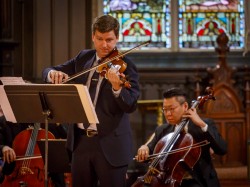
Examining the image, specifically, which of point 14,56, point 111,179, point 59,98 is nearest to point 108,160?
point 111,179

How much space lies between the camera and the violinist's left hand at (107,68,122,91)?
319 centimetres

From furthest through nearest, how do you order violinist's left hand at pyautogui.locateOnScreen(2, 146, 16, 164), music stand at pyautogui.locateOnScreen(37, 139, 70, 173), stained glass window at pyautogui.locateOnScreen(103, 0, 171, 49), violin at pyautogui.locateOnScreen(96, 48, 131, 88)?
stained glass window at pyautogui.locateOnScreen(103, 0, 171, 49)
violinist's left hand at pyautogui.locateOnScreen(2, 146, 16, 164)
music stand at pyautogui.locateOnScreen(37, 139, 70, 173)
violin at pyautogui.locateOnScreen(96, 48, 131, 88)

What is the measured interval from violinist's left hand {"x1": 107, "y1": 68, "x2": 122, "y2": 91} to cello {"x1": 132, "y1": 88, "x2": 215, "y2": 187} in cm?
114

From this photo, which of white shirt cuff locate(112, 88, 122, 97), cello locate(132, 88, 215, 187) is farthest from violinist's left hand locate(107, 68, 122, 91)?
cello locate(132, 88, 215, 187)

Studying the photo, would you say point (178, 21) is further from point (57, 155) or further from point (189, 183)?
point (189, 183)

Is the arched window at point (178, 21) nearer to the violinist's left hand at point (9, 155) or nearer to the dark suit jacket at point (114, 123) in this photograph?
the violinist's left hand at point (9, 155)

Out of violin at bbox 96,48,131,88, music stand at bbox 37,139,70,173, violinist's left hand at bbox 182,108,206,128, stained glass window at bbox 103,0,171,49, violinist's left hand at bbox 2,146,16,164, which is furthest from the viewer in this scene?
stained glass window at bbox 103,0,171,49

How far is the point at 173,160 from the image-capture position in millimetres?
4223

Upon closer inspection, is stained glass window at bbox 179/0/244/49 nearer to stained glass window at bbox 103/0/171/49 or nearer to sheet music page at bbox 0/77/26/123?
stained glass window at bbox 103/0/171/49

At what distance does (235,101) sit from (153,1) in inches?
76.4

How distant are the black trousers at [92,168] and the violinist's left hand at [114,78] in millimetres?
327

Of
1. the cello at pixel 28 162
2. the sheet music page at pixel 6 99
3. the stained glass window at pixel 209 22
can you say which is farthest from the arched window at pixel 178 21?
the sheet music page at pixel 6 99

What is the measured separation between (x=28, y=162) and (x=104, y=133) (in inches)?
62.9

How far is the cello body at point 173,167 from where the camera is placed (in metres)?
4.16
